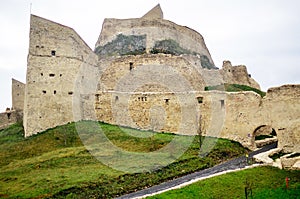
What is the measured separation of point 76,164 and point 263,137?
17625mm

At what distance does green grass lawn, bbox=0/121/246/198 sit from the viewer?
18.4 meters

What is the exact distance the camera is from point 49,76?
31969 mm

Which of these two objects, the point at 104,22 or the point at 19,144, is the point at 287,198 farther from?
the point at 104,22

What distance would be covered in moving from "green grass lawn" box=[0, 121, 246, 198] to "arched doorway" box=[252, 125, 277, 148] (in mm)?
2099

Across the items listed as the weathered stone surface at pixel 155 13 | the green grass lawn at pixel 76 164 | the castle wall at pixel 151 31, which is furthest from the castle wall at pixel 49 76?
the weathered stone surface at pixel 155 13

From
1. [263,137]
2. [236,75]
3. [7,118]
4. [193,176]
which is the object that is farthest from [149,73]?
[193,176]

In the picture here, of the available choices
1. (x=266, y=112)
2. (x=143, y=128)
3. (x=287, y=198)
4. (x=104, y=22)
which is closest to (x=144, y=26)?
(x=104, y=22)

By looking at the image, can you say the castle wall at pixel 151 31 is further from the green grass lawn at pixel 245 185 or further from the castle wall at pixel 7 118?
the green grass lawn at pixel 245 185

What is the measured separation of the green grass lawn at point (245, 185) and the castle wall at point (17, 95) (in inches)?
1185

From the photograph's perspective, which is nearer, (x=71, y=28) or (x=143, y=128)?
(x=143, y=128)

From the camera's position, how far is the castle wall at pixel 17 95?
42.1 metres

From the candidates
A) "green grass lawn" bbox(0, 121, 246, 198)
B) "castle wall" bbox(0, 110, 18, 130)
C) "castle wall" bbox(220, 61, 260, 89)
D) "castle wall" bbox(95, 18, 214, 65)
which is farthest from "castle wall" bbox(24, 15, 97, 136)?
"castle wall" bbox(220, 61, 260, 89)

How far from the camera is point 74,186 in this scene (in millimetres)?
18266

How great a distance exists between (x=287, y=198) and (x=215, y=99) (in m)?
15.1
